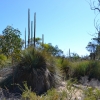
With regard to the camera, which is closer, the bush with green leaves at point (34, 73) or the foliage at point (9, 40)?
the bush with green leaves at point (34, 73)

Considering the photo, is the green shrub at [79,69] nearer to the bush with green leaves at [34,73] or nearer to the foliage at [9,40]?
the bush with green leaves at [34,73]

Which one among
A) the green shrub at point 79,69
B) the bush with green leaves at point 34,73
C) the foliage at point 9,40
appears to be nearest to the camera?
the bush with green leaves at point 34,73

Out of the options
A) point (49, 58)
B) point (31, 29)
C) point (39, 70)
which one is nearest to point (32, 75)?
point (39, 70)

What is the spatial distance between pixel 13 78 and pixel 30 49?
1.14m

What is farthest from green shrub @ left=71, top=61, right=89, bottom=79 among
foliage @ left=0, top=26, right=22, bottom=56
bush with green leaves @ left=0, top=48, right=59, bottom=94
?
foliage @ left=0, top=26, right=22, bottom=56

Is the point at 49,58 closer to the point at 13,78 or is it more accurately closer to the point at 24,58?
the point at 24,58

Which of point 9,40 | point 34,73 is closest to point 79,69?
point 34,73

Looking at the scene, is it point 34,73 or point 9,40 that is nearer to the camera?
point 34,73

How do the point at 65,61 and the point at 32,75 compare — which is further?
the point at 65,61

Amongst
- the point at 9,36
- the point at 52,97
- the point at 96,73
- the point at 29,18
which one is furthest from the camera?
the point at 9,36

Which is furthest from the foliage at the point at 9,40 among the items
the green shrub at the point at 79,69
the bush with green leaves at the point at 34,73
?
the bush with green leaves at the point at 34,73

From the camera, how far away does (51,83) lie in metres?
7.53

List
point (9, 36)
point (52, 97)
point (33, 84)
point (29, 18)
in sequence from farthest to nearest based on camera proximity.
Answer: point (9, 36) → point (29, 18) → point (33, 84) → point (52, 97)

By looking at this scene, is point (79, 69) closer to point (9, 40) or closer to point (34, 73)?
point (34, 73)
